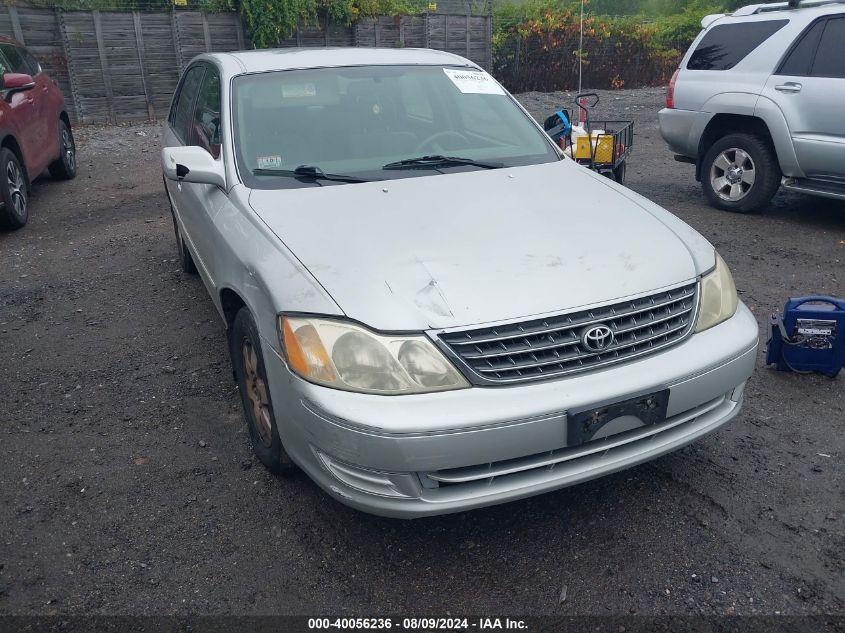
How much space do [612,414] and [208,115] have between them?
2.88 meters

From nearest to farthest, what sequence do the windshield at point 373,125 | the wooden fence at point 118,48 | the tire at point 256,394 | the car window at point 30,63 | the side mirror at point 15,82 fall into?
the tire at point 256,394
the windshield at point 373,125
the side mirror at point 15,82
the car window at point 30,63
the wooden fence at point 118,48

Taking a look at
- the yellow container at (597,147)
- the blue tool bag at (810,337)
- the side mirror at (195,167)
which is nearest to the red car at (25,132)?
the side mirror at (195,167)

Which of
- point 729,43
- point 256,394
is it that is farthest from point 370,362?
point 729,43

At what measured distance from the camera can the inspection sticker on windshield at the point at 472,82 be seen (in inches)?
170

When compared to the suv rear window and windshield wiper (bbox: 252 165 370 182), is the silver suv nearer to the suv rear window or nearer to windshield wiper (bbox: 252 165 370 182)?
the suv rear window

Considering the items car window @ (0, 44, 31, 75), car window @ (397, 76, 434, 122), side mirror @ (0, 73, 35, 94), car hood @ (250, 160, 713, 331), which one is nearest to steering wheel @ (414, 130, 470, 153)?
car window @ (397, 76, 434, 122)

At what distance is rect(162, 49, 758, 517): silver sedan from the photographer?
249 centimetres

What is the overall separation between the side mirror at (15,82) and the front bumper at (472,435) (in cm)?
603

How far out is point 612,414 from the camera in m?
2.57

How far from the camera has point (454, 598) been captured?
2.64 m

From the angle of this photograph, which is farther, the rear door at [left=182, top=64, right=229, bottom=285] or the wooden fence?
the wooden fence

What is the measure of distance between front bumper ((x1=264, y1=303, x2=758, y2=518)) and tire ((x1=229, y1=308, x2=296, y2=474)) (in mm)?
231

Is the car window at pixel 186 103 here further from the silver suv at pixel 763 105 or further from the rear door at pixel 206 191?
the silver suv at pixel 763 105

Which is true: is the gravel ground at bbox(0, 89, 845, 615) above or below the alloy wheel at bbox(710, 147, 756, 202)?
below
